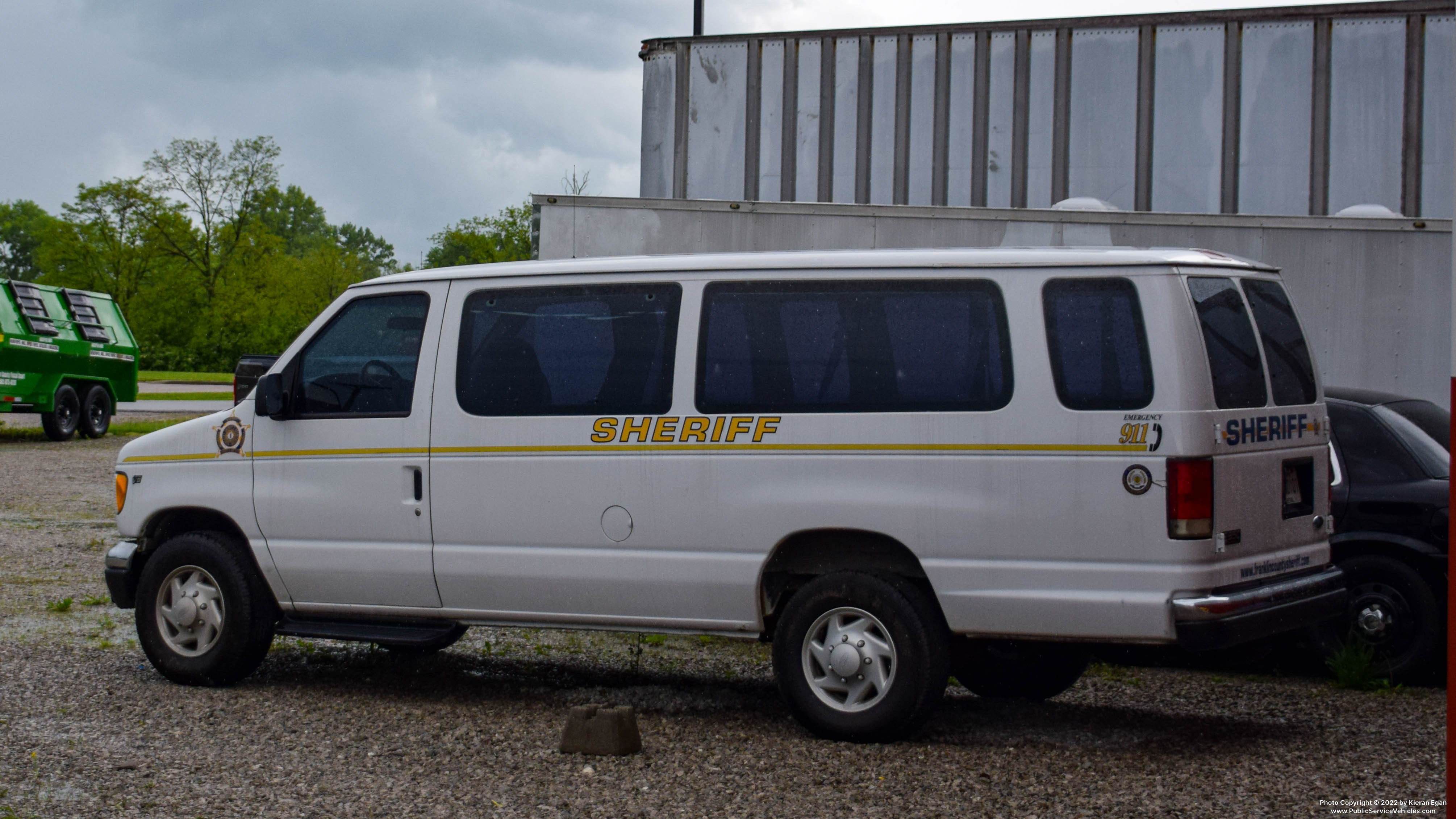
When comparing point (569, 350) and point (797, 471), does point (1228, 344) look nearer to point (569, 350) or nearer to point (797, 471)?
point (797, 471)

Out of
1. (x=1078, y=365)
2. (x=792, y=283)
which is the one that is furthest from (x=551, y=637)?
(x=1078, y=365)

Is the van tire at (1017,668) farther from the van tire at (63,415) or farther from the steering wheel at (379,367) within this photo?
the van tire at (63,415)

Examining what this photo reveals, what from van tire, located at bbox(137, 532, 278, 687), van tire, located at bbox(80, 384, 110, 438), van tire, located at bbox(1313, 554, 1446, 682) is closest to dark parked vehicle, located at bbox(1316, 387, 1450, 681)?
van tire, located at bbox(1313, 554, 1446, 682)

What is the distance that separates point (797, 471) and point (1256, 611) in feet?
5.86

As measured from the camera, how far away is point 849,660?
572cm

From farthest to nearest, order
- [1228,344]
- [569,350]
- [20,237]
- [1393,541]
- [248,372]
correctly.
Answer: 1. [20,237]
2. [248,372]
3. [1393,541]
4. [569,350]
5. [1228,344]

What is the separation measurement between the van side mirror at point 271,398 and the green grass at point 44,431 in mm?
17474

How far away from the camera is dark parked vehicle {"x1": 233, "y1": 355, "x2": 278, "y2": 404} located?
8273 millimetres

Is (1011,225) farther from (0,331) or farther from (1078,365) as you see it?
(0,331)

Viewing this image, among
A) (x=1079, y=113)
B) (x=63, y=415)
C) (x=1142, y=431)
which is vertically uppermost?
(x=1079, y=113)

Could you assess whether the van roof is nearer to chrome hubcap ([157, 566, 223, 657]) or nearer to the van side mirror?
the van side mirror

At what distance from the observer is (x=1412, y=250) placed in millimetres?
9914

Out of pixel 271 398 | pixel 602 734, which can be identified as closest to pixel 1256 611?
pixel 602 734

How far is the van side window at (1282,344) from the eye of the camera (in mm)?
5746
